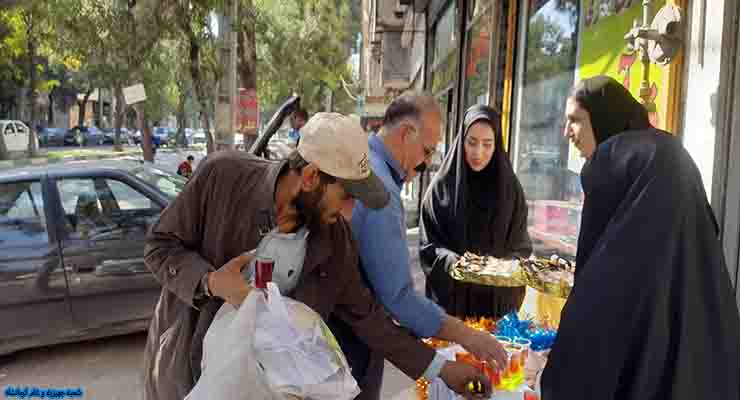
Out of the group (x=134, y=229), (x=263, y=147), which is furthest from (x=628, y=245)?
(x=134, y=229)

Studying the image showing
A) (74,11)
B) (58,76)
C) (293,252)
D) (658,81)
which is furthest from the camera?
(58,76)

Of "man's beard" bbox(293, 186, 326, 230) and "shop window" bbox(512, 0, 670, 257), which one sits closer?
"man's beard" bbox(293, 186, 326, 230)

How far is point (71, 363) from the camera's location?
4688 mm

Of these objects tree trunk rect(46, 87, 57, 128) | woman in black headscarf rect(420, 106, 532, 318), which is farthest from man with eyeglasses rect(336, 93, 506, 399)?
tree trunk rect(46, 87, 57, 128)

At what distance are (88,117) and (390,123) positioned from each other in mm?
62252

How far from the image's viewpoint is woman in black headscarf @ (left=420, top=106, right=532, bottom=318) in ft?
9.98

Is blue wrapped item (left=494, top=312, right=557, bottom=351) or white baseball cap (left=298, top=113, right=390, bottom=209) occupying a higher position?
white baseball cap (left=298, top=113, right=390, bottom=209)

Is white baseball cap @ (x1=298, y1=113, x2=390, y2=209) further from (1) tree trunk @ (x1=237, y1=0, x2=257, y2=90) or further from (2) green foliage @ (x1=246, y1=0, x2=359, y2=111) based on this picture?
(2) green foliage @ (x1=246, y1=0, x2=359, y2=111)

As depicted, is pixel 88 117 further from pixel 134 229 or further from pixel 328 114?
pixel 328 114

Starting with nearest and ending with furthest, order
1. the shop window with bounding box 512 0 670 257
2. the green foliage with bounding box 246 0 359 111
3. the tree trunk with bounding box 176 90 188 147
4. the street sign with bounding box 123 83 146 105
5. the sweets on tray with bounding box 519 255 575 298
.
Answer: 1. the sweets on tray with bounding box 519 255 575 298
2. the shop window with bounding box 512 0 670 257
3. the street sign with bounding box 123 83 146 105
4. the green foliage with bounding box 246 0 359 111
5. the tree trunk with bounding box 176 90 188 147

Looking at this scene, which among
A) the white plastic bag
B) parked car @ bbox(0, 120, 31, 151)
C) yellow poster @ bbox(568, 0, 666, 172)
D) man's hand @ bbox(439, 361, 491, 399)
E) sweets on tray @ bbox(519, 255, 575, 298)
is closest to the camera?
the white plastic bag

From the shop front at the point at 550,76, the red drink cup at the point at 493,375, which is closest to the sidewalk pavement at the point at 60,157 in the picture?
the shop front at the point at 550,76

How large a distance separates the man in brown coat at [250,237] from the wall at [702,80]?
5.12 feet

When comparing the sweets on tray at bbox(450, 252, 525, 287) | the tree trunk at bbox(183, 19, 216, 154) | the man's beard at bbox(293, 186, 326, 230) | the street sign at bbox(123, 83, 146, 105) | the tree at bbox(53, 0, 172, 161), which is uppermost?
the tree at bbox(53, 0, 172, 161)
